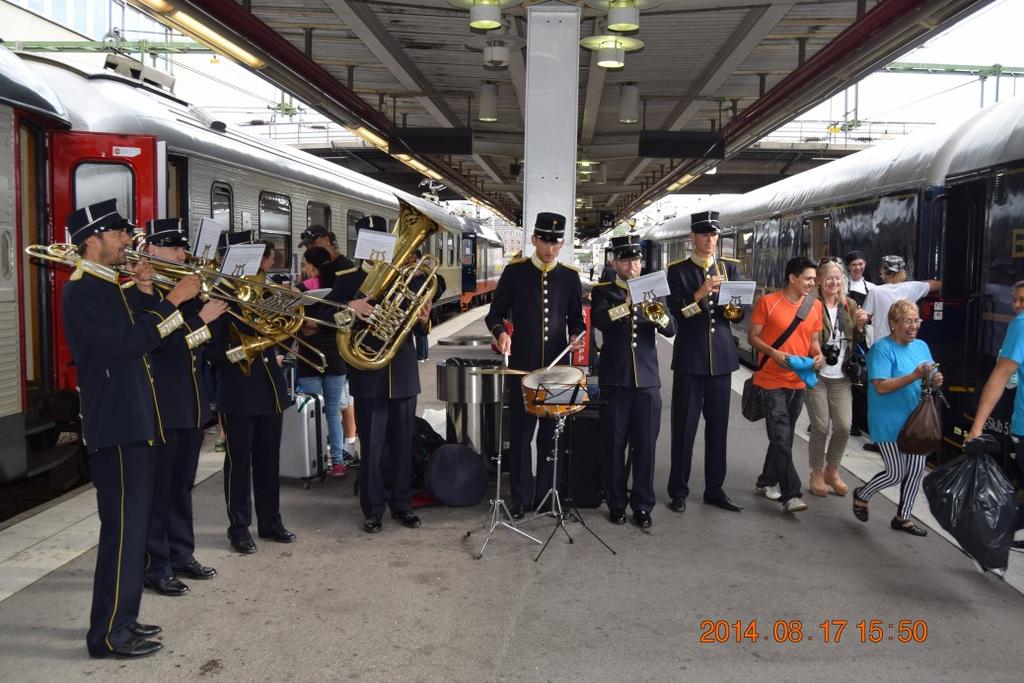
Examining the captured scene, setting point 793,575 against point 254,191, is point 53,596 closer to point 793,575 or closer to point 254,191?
point 793,575

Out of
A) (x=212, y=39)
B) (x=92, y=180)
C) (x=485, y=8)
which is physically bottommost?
(x=92, y=180)

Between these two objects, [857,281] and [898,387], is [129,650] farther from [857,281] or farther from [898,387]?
[857,281]

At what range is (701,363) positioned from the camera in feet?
21.4

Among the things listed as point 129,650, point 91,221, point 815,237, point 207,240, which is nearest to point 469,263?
point 815,237

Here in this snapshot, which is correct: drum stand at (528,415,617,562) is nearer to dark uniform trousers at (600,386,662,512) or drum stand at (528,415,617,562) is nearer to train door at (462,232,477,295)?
dark uniform trousers at (600,386,662,512)

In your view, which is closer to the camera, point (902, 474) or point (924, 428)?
point (924, 428)

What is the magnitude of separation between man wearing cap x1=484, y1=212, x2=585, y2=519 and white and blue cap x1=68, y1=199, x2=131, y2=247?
280 centimetres

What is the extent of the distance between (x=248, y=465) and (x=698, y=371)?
330cm

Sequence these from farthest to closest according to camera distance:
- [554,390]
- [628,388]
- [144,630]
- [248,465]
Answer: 1. [628,388]
2. [248,465]
3. [554,390]
4. [144,630]

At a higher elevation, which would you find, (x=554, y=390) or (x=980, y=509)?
(x=554, y=390)

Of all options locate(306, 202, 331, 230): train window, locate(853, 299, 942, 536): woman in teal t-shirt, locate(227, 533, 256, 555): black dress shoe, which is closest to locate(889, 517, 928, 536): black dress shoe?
locate(853, 299, 942, 536): woman in teal t-shirt

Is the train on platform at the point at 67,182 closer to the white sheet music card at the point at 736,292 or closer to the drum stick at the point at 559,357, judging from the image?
the drum stick at the point at 559,357

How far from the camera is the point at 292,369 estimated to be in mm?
8383

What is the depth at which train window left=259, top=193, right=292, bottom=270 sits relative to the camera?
10734 millimetres
